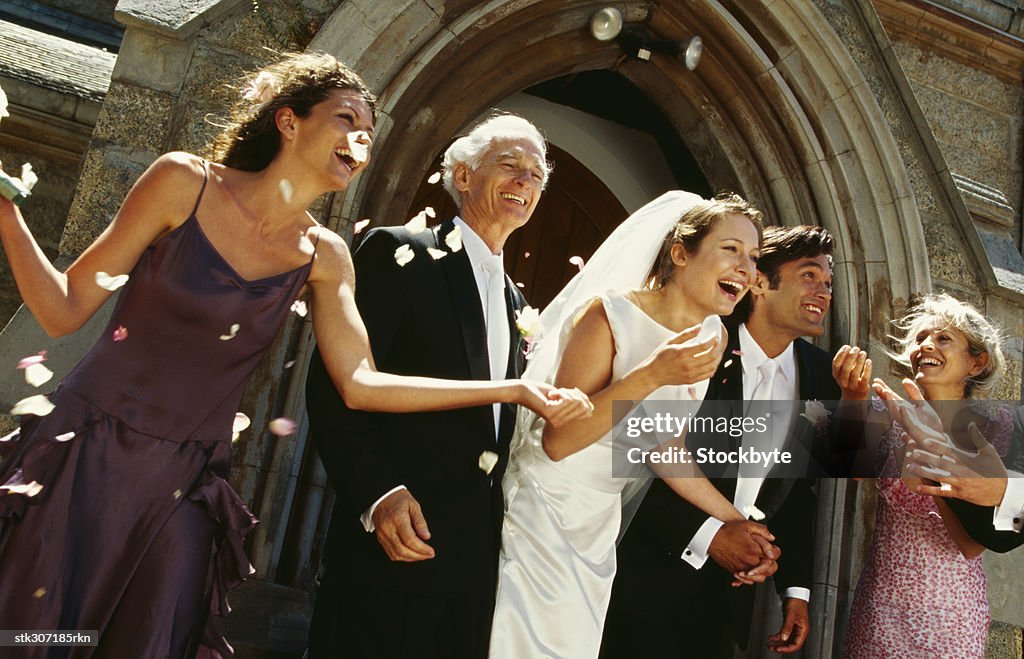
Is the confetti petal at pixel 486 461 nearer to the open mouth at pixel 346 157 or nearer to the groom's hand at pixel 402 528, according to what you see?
the groom's hand at pixel 402 528

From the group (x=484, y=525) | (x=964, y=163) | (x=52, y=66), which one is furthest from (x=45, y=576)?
(x=964, y=163)

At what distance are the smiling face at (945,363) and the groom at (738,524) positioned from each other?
1.07 feet

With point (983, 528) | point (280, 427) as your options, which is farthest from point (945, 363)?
point (280, 427)

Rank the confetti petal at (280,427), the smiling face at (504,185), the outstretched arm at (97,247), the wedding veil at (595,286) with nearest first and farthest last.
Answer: the outstretched arm at (97,247) < the wedding veil at (595,286) < the smiling face at (504,185) < the confetti petal at (280,427)

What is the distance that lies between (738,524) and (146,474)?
1791mm

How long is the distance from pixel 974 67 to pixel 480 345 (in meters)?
6.47

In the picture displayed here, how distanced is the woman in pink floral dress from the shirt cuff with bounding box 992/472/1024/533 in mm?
156

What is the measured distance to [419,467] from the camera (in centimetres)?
247

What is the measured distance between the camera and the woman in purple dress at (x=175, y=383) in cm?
198

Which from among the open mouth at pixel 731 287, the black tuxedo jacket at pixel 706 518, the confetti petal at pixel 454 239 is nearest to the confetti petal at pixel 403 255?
the confetti petal at pixel 454 239

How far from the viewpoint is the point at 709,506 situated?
2.96 meters

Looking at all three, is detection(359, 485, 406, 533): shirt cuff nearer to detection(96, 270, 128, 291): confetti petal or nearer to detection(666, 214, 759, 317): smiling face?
detection(96, 270, 128, 291): confetti petal

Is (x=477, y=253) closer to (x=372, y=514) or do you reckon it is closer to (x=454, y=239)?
(x=454, y=239)

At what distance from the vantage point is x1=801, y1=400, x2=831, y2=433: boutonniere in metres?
3.53
